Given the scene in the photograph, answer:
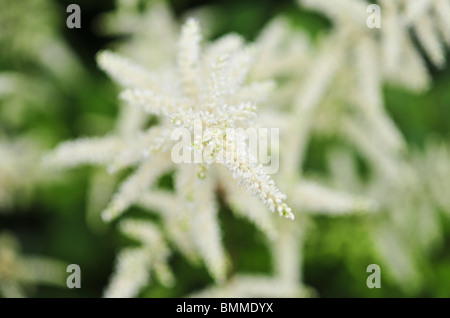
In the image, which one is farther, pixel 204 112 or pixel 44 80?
pixel 44 80

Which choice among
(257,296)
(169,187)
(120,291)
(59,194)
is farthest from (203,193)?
(59,194)

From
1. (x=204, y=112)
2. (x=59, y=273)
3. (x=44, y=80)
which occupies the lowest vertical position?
(x=59, y=273)

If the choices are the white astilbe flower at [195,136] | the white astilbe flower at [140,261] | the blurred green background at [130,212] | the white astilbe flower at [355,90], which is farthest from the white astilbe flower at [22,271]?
the white astilbe flower at [355,90]

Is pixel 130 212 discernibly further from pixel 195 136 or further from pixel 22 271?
pixel 195 136

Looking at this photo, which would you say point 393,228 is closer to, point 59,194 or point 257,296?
point 257,296

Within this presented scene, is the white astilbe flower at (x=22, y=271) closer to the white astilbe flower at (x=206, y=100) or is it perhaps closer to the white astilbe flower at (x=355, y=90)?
the white astilbe flower at (x=206, y=100)
